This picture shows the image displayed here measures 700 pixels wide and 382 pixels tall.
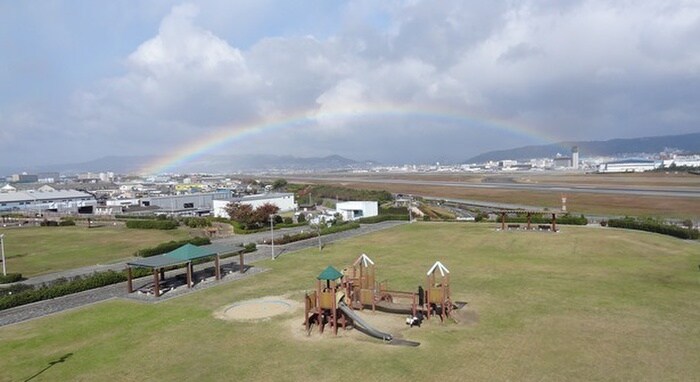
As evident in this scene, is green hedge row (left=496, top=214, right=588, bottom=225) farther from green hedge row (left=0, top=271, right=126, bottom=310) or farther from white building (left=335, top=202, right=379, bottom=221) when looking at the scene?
green hedge row (left=0, top=271, right=126, bottom=310)

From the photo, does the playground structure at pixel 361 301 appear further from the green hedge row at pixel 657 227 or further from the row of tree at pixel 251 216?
the row of tree at pixel 251 216

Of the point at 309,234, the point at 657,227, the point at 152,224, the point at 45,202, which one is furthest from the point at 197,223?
the point at 45,202

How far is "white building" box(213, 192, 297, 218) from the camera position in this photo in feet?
208

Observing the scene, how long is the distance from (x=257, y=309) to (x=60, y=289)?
10670mm

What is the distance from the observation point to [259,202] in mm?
64062

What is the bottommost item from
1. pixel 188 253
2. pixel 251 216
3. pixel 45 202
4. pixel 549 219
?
pixel 549 219

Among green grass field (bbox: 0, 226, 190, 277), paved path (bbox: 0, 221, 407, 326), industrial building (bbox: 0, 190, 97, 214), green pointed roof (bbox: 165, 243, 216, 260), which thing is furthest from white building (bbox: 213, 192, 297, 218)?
green pointed roof (bbox: 165, 243, 216, 260)

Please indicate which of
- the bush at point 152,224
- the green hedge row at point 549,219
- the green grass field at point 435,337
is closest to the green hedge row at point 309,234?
the green grass field at point 435,337

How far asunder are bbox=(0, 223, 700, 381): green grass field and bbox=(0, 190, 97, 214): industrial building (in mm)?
70262

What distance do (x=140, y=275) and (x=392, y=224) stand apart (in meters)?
28.6

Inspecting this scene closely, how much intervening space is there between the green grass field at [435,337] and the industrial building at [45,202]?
7026 centimetres

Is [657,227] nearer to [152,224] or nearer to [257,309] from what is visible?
[257,309]

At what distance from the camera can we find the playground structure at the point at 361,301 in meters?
17.1

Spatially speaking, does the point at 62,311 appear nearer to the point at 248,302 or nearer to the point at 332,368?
the point at 248,302
